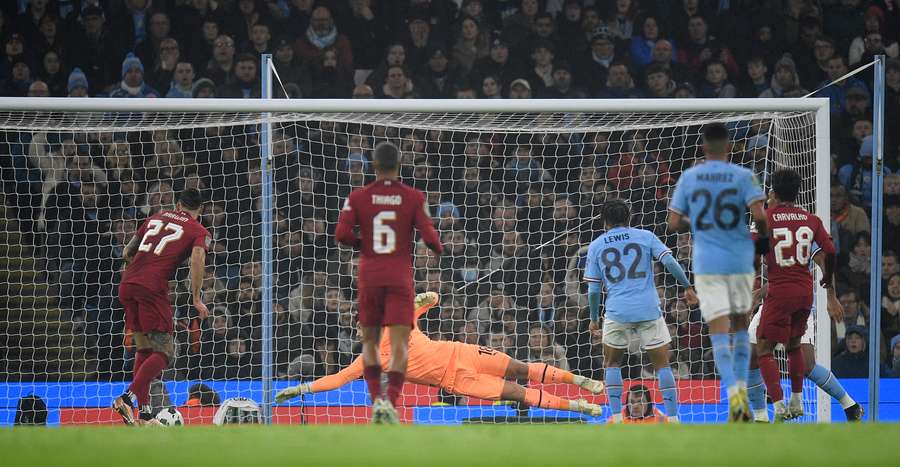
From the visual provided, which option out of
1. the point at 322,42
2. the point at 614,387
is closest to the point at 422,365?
the point at 614,387

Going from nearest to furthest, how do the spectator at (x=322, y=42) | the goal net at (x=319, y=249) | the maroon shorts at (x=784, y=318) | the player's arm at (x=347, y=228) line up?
1. the player's arm at (x=347, y=228)
2. the maroon shorts at (x=784, y=318)
3. the goal net at (x=319, y=249)
4. the spectator at (x=322, y=42)

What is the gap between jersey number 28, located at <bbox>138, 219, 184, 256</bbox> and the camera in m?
7.93

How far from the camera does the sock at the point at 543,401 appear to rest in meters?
8.09

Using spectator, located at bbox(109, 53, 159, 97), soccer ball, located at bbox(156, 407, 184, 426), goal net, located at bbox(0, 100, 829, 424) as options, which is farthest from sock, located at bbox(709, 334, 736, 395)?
spectator, located at bbox(109, 53, 159, 97)

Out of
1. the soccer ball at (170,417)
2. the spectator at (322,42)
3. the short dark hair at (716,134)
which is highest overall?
the spectator at (322,42)

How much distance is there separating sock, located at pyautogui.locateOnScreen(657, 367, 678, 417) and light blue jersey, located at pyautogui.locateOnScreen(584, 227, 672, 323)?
0.41m

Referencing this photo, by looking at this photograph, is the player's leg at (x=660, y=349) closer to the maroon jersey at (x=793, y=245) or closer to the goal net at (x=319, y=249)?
the maroon jersey at (x=793, y=245)

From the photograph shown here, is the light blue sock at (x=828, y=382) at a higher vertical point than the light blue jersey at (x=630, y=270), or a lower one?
lower

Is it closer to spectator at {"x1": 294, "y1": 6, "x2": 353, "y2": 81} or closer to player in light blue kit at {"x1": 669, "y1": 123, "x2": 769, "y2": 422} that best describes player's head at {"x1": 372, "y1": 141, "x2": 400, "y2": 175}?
player in light blue kit at {"x1": 669, "y1": 123, "x2": 769, "y2": 422}

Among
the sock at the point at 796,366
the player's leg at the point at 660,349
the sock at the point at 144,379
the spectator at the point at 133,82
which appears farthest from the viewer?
the spectator at the point at 133,82

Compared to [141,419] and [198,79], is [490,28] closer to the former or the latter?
[198,79]

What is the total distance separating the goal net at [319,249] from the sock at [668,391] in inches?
48.7

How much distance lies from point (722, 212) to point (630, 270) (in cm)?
198

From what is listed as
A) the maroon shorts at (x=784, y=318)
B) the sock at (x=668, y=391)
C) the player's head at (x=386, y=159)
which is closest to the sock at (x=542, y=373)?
the sock at (x=668, y=391)
